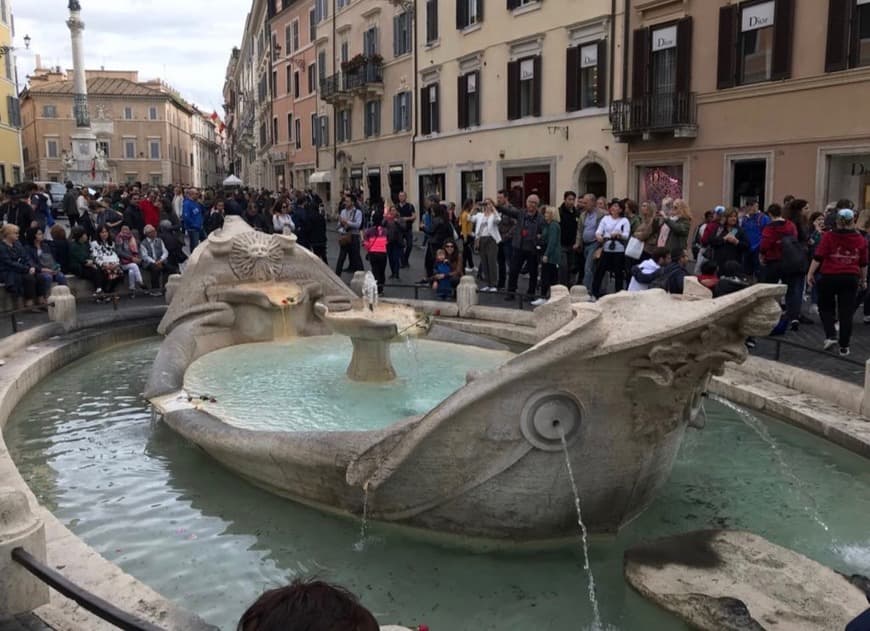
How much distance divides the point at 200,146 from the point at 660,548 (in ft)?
380

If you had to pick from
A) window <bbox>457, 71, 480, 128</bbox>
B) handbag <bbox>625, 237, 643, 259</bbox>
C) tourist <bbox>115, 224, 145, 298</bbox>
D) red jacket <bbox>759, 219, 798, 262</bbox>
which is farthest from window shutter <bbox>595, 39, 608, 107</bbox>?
tourist <bbox>115, 224, 145, 298</bbox>

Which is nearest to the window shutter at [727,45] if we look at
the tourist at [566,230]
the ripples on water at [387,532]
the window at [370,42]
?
the tourist at [566,230]

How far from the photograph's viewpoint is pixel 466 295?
11.5 m

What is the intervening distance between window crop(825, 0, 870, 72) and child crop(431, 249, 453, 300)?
9.07 metres

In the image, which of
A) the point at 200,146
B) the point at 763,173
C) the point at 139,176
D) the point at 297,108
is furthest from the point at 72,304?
the point at 200,146

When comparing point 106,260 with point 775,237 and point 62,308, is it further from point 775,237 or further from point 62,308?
point 775,237

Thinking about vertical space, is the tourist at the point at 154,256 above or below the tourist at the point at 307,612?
below

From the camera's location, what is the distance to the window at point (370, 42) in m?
34.2

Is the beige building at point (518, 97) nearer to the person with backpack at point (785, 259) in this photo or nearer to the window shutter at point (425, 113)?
the window shutter at point (425, 113)

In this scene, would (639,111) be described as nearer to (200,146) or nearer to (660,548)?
(660,548)

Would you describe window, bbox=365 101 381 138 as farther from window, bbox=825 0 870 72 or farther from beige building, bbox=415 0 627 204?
window, bbox=825 0 870 72

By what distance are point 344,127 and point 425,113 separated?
28.9 feet

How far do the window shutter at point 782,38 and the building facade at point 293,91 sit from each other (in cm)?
2958

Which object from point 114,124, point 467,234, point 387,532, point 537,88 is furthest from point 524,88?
point 114,124
